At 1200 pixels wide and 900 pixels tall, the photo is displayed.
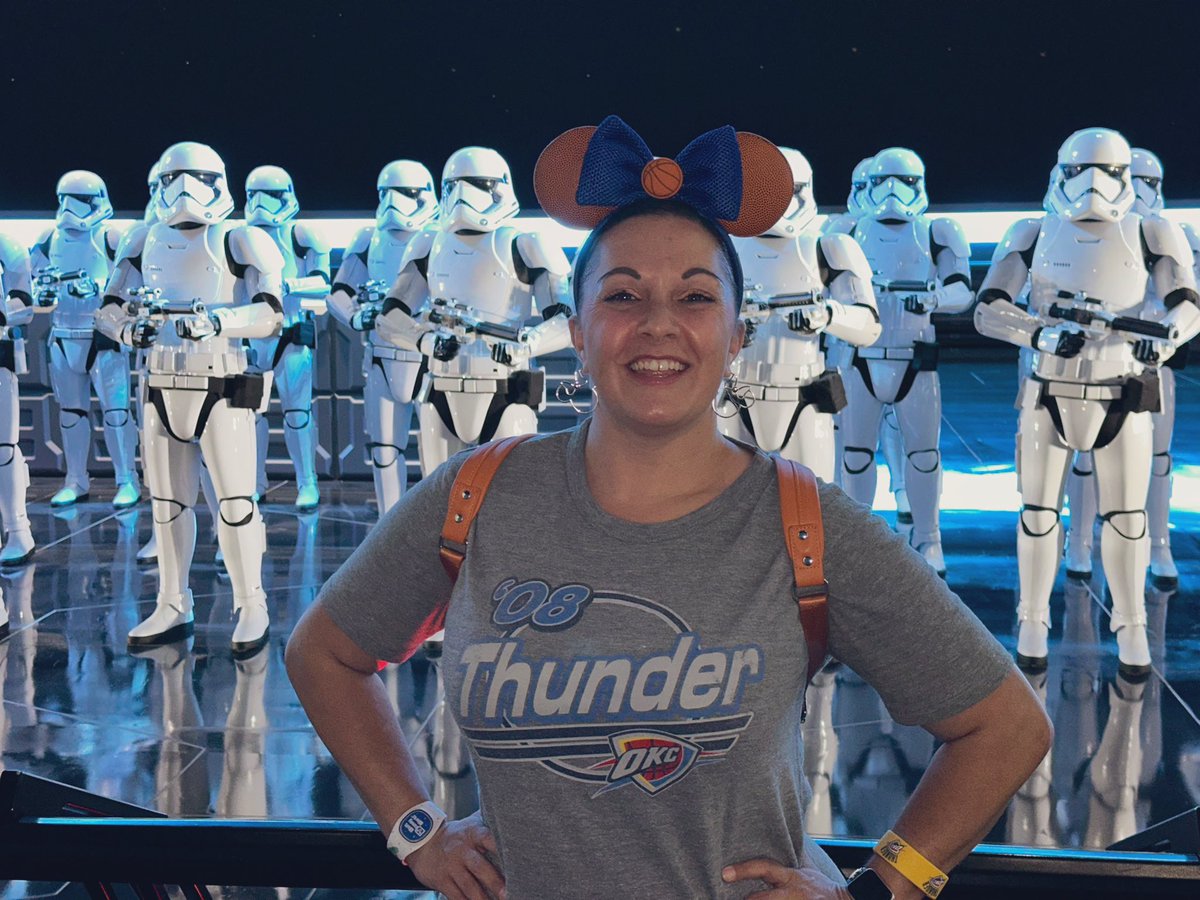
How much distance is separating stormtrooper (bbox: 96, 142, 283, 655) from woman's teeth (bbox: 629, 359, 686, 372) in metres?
3.88

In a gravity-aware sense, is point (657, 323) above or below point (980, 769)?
above

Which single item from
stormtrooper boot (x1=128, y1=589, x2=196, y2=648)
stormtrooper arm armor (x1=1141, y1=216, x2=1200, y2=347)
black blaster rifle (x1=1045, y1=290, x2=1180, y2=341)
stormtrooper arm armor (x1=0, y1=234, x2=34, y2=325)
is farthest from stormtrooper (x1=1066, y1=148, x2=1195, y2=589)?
stormtrooper arm armor (x1=0, y1=234, x2=34, y2=325)

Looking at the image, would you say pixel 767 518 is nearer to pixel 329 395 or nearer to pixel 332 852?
pixel 332 852

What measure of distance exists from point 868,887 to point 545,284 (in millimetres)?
4000

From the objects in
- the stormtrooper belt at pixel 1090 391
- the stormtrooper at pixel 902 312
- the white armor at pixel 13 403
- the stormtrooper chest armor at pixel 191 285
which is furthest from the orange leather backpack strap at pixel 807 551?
the white armor at pixel 13 403

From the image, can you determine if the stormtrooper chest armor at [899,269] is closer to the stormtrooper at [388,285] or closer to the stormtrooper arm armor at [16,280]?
the stormtrooper at [388,285]

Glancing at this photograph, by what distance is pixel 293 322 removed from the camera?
7070 millimetres

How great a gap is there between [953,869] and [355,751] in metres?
0.74

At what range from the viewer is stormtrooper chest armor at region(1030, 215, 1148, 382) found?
4.75 meters

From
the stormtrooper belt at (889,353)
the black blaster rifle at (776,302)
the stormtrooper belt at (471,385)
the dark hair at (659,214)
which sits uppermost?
the dark hair at (659,214)

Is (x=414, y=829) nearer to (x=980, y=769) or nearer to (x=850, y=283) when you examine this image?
(x=980, y=769)

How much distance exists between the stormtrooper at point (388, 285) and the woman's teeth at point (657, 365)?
5.06m

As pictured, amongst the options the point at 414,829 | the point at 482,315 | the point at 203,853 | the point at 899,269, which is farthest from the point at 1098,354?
the point at 203,853

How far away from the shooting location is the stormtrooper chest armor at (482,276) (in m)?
5.12
